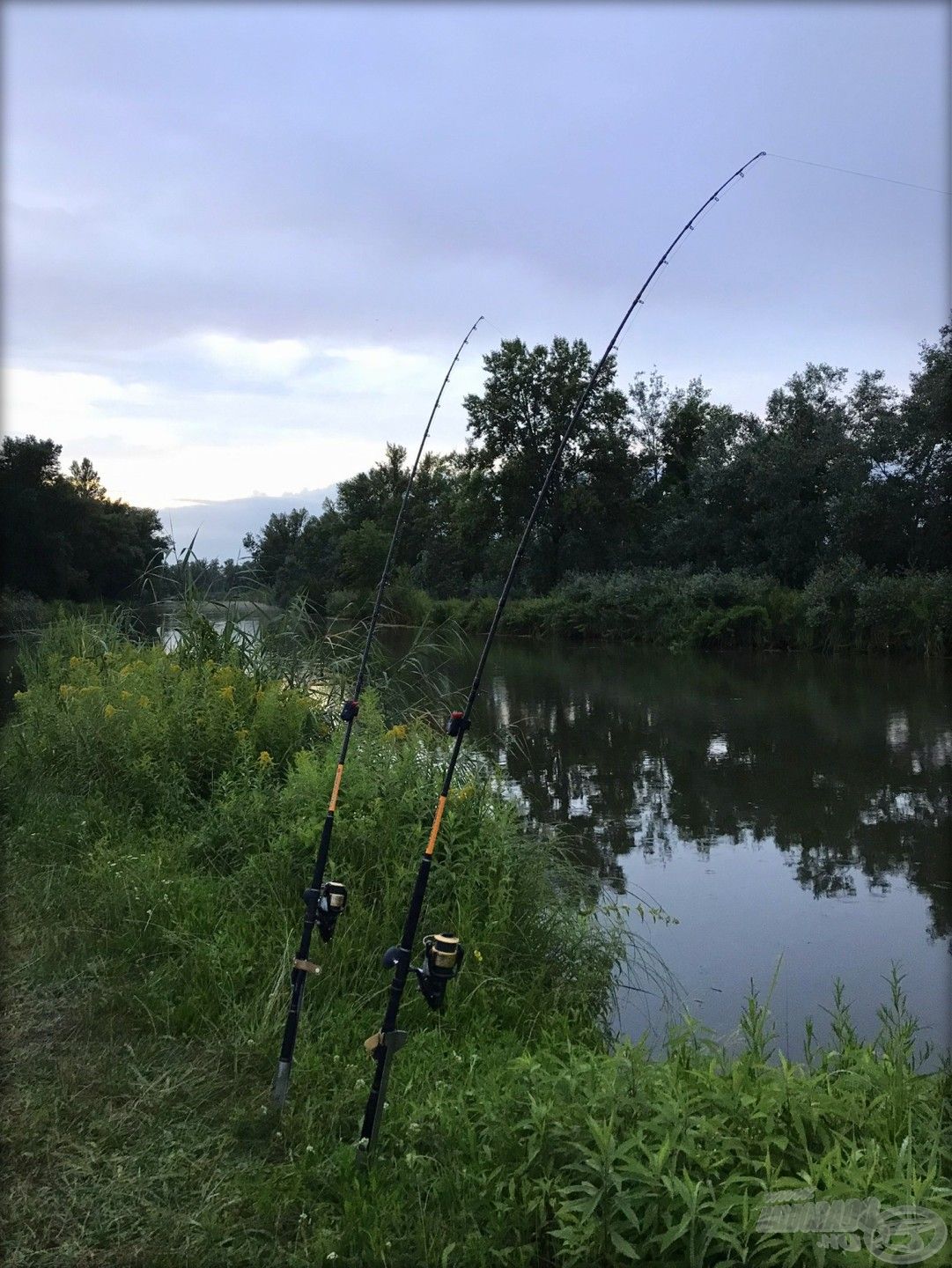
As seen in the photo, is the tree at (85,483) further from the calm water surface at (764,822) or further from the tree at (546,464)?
the tree at (546,464)

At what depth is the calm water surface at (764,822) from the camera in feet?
14.6

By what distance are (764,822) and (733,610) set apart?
14867 mm

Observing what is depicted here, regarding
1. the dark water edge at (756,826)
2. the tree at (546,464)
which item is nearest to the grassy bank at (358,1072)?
the dark water edge at (756,826)

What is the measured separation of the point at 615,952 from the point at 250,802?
1.71m

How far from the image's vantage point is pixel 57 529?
13.2 metres

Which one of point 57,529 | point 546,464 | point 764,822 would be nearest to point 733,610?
point 546,464

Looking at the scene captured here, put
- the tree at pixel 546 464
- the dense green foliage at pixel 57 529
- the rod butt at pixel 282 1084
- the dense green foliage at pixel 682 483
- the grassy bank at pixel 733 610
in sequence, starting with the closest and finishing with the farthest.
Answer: the rod butt at pixel 282 1084 → the dense green foliage at pixel 57 529 → the grassy bank at pixel 733 610 → the dense green foliage at pixel 682 483 → the tree at pixel 546 464

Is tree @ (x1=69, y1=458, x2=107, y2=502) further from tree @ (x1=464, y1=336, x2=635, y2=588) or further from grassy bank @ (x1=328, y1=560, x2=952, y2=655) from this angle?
tree @ (x1=464, y1=336, x2=635, y2=588)

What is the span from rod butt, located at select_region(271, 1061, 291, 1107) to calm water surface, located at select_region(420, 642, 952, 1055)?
171cm

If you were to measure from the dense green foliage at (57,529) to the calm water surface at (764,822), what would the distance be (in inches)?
181

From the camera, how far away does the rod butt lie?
104 inches

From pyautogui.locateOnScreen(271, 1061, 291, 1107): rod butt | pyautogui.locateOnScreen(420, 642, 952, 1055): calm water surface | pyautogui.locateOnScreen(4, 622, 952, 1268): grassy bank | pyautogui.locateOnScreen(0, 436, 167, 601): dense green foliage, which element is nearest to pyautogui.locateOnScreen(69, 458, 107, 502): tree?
pyautogui.locateOnScreen(0, 436, 167, 601): dense green foliage

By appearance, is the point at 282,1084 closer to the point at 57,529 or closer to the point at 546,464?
the point at 57,529

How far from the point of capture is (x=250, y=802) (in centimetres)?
456
